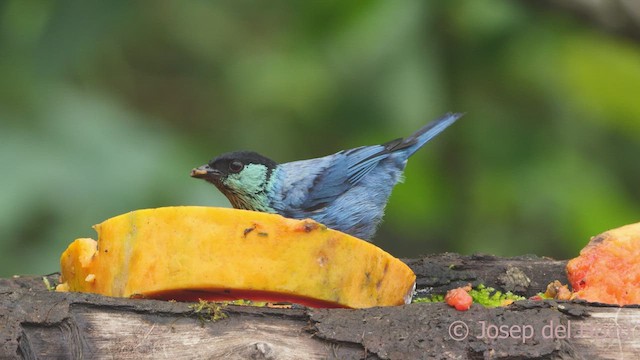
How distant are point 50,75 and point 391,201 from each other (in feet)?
6.28

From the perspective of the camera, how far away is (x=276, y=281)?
10.3ft

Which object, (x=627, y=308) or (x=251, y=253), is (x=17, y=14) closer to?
(x=251, y=253)

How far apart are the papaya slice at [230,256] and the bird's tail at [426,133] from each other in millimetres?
2468

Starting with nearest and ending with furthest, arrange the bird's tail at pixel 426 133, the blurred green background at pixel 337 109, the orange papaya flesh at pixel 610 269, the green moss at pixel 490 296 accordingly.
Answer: the orange papaya flesh at pixel 610 269 < the green moss at pixel 490 296 < the blurred green background at pixel 337 109 < the bird's tail at pixel 426 133

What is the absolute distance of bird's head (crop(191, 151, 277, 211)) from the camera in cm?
504

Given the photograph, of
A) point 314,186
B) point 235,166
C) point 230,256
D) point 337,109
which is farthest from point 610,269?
point 337,109

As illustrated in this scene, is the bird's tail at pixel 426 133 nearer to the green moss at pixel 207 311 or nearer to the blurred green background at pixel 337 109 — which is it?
the blurred green background at pixel 337 109

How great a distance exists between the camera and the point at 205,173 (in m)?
4.95

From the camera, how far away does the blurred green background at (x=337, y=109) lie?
529 cm

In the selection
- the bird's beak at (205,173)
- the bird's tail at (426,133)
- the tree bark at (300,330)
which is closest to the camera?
the tree bark at (300,330)

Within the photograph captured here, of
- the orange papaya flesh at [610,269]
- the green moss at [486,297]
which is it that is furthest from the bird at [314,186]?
the orange papaya flesh at [610,269]

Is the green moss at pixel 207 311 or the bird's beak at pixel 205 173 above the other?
the bird's beak at pixel 205 173

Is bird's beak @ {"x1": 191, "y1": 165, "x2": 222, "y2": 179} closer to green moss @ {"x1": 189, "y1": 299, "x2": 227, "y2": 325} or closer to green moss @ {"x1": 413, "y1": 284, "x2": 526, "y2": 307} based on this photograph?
green moss @ {"x1": 413, "y1": 284, "x2": 526, "y2": 307}

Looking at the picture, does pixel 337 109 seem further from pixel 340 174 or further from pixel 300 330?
pixel 300 330
